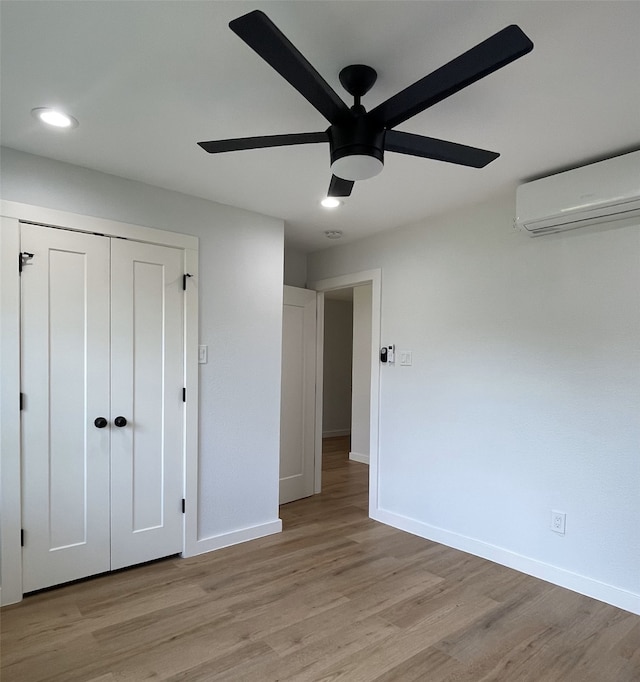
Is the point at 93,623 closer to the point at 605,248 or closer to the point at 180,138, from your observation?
the point at 180,138

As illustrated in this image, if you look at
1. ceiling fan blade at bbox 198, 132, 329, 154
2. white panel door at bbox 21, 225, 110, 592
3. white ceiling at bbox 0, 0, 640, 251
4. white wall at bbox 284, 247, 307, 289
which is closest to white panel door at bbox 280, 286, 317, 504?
white wall at bbox 284, 247, 307, 289

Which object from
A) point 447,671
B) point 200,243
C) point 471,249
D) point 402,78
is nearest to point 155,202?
point 200,243

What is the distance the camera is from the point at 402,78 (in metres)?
1.78

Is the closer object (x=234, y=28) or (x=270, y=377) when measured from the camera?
(x=234, y=28)

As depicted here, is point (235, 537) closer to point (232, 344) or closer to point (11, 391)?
point (232, 344)

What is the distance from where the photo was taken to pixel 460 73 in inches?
51.1

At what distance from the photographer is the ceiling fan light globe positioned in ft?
5.31

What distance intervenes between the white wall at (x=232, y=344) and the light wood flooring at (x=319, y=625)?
417 mm

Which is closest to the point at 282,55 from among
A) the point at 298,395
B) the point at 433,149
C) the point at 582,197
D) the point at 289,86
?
the point at 289,86

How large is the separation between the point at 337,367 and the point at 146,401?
5.49 metres

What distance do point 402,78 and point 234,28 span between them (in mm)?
850

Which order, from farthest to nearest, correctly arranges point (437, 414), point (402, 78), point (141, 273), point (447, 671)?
1. point (437, 414)
2. point (141, 273)
3. point (447, 671)
4. point (402, 78)

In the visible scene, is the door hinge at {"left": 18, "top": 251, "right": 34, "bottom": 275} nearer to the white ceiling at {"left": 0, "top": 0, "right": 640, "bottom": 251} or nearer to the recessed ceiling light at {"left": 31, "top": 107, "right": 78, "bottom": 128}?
the white ceiling at {"left": 0, "top": 0, "right": 640, "bottom": 251}

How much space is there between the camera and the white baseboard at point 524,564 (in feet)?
8.10
